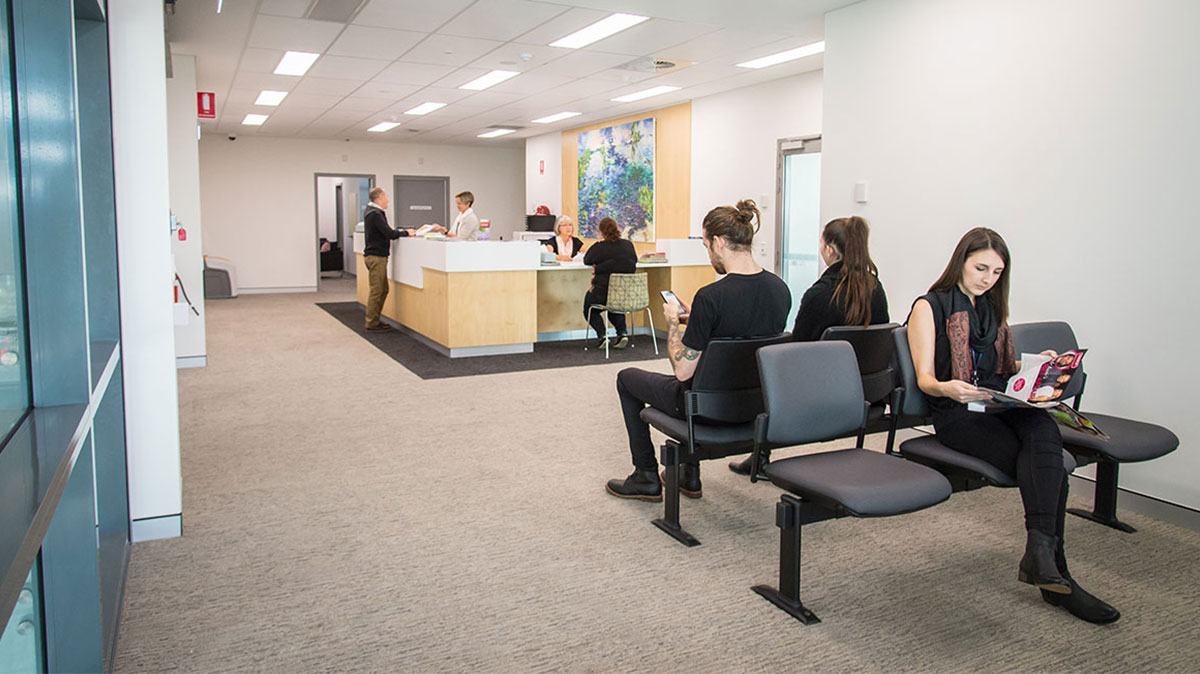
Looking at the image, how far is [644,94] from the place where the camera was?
9.80 metres

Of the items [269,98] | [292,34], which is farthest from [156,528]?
[269,98]

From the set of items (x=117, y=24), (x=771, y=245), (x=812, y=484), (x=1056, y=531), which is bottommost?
(x=1056, y=531)

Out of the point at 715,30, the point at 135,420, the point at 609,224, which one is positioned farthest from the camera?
the point at 609,224

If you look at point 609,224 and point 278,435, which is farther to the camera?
point 609,224

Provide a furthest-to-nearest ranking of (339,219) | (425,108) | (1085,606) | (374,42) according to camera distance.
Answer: (339,219), (425,108), (374,42), (1085,606)

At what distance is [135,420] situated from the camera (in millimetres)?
3361

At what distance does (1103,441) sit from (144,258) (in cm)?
374

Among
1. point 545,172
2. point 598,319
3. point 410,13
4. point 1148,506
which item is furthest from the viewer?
point 545,172

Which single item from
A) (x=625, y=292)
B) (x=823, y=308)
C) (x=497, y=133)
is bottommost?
(x=625, y=292)

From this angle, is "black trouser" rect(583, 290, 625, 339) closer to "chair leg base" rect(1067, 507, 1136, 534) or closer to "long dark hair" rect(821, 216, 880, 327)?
"long dark hair" rect(821, 216, 880, 327)

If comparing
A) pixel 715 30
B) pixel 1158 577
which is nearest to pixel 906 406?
pixel 1158 577

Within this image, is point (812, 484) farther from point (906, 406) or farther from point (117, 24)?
point (117, 24)

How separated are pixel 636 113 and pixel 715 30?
4.82 meters

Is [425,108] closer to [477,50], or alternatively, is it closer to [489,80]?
[489,80]
